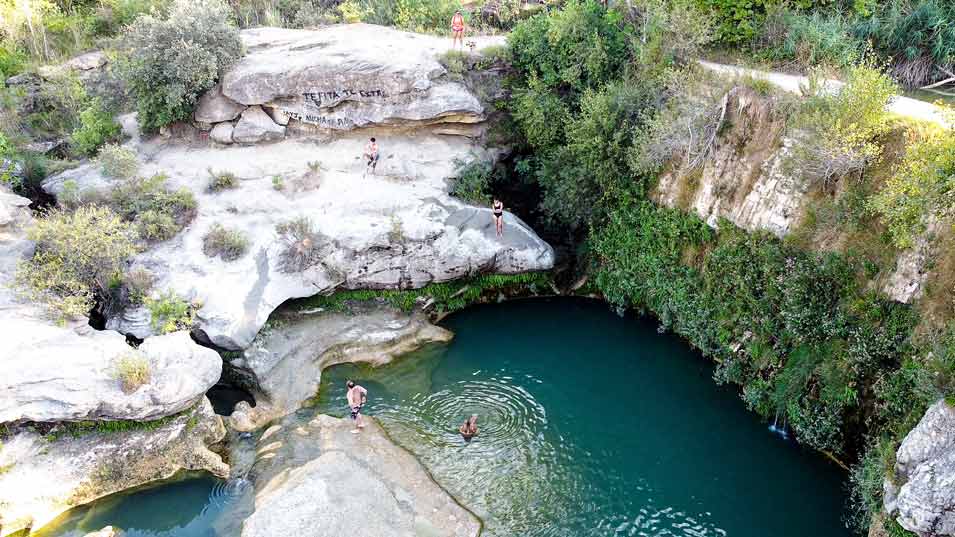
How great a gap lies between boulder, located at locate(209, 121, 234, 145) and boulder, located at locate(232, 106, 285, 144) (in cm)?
20

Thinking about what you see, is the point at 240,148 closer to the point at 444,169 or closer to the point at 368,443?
the point at 444,169

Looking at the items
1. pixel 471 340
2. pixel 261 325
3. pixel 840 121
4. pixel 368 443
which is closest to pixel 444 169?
pixel 471 340

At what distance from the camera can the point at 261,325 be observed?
20.8 metres

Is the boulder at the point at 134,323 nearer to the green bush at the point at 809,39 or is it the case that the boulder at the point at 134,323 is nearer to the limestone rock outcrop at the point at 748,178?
the limestone rock outcrop at the point at 748,178

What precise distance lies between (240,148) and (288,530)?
1749 cm

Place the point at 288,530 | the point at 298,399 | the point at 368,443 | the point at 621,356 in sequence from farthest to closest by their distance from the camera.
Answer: the point at 621,356 → the point at 298,399 → the point at 368,443 → the point at 288,530

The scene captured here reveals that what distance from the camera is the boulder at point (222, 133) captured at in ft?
90.8

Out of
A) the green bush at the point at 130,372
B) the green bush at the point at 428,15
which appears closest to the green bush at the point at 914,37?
the green bush at the point at 428,15

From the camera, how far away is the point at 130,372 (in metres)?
16.9

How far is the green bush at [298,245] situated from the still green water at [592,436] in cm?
382

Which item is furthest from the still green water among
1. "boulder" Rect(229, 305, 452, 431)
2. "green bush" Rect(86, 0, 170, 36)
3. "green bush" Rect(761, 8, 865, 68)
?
"green bush" Rect(86, 0, 170, 36)

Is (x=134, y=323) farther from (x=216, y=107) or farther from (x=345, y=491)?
(x=216, y=107)

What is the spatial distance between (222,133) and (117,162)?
464 cm

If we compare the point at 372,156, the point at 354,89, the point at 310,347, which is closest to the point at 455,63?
the point at 354,89
